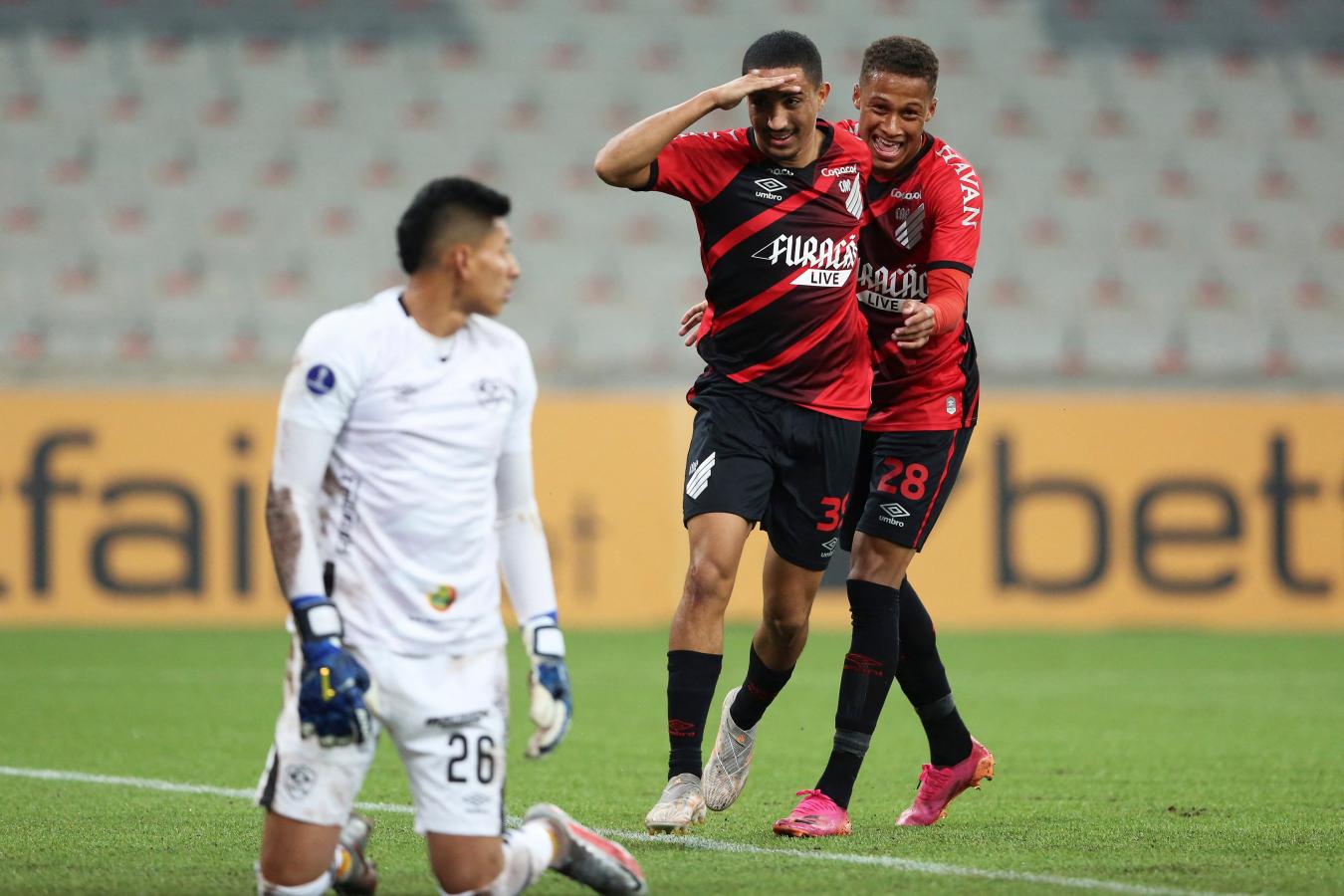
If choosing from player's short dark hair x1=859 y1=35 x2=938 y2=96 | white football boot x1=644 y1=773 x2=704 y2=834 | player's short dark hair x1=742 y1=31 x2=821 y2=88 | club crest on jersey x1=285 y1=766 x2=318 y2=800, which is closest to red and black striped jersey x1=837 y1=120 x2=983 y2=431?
player's short dark hair x1=859 y1=35 x2=938 y2=96

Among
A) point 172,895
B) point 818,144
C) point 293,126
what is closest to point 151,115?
point 293,126

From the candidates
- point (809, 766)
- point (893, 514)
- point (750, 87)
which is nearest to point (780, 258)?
point (750, 87)

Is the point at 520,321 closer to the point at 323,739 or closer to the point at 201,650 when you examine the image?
the point at 201,650

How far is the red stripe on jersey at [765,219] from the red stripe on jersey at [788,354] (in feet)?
1.01

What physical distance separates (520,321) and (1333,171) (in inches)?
273

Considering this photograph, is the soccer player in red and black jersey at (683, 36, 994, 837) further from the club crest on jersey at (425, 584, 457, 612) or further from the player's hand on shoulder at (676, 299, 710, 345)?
the club crest on jersey at (425, 584, 457, 612)

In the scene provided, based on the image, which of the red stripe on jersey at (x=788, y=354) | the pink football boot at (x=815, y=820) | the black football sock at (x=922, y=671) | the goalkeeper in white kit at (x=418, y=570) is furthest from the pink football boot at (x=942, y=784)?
the goalkeeper in white kit at (x=418, y=570)

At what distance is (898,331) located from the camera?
504 centimetres

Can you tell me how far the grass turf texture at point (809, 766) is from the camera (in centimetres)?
446

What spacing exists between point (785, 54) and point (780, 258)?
554mm

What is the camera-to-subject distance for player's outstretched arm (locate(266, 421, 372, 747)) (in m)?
3.57

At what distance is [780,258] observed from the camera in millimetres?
5148

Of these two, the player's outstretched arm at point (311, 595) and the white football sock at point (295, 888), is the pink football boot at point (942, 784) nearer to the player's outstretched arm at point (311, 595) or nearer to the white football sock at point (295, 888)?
the white football sock at point (295, 888)

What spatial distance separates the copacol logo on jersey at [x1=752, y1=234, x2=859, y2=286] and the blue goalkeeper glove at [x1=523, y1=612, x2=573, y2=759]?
1587mm
